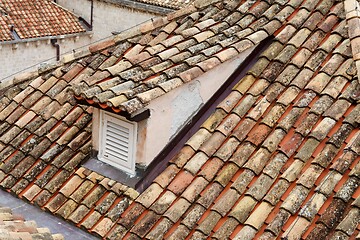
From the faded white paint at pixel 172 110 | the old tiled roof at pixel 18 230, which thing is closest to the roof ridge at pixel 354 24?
the faded white paint at pixel 172 110

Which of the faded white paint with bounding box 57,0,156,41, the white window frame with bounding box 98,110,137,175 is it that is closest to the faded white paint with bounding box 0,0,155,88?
the faded white paint with bounding box 57,0,156,41

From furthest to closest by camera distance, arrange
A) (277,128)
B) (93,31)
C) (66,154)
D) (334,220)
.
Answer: (93,31) → (66,154) → (277,128) → (334,220)

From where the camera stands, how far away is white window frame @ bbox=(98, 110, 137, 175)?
8423mm

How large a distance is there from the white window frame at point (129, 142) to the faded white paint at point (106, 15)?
20292 mm

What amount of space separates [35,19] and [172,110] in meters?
21.6

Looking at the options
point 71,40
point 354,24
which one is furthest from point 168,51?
point 71,40

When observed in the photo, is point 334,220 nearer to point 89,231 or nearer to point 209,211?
point 209,211

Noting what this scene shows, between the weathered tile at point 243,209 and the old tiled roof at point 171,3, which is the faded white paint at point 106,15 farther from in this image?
the weathered tile at point 243,209

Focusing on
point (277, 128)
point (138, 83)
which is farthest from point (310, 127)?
point (138, 83)

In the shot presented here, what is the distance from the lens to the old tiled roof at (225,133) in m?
7.70

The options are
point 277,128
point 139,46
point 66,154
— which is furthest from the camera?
point 139,46

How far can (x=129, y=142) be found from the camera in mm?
8477

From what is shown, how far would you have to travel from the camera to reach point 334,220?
730 centimetres

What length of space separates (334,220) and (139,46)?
4106 mm
